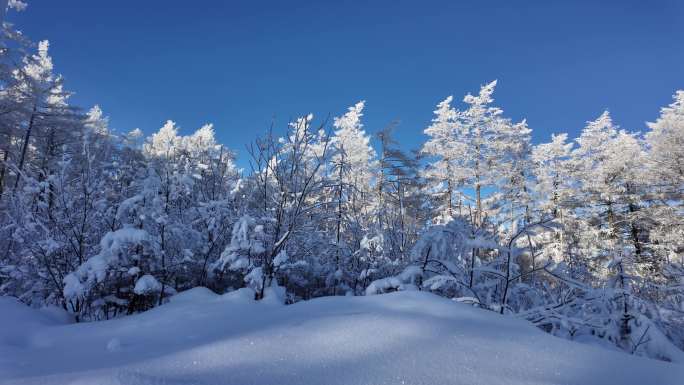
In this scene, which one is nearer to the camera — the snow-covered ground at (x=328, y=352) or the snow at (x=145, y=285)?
the snow-covered ground at (x=328, y=352)

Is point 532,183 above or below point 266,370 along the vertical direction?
above

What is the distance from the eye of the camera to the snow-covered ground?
1.13 meters

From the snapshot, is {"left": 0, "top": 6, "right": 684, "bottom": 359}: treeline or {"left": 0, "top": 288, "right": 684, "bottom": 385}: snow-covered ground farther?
{"left": 0, "top": 6, "right": 684, "bottom": 359}: treeline

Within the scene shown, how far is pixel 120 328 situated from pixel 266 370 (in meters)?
1.78

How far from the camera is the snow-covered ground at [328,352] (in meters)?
1.13

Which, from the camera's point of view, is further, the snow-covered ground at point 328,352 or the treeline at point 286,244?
the treeline at point 286,244

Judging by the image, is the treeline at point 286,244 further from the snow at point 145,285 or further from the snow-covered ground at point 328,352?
the snow-covered ground at point 328,352

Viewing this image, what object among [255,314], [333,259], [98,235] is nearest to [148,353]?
[255,314]

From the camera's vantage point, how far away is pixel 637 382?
121 centimetres

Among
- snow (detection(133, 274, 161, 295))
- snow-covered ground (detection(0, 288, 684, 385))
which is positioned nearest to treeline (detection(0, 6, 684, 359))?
snow (detection(133, 274, 161, 295))

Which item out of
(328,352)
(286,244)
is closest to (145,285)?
(286,244)

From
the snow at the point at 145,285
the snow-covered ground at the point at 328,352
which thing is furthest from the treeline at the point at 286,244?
the snow-covered ground at the point at 328,352

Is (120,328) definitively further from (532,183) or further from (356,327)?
(532,183)

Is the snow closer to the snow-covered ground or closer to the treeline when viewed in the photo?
the treeline
